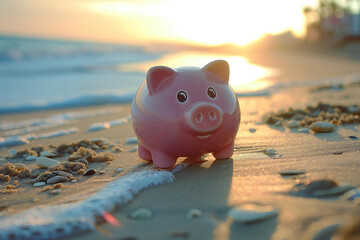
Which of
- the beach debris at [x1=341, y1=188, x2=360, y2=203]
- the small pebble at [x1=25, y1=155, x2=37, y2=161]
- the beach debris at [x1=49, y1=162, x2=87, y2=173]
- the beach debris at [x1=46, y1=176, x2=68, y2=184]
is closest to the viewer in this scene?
the beach debris at [x1=341, y1=188, x2=360, y2=203]

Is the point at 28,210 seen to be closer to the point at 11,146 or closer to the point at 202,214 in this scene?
the point at 202,214

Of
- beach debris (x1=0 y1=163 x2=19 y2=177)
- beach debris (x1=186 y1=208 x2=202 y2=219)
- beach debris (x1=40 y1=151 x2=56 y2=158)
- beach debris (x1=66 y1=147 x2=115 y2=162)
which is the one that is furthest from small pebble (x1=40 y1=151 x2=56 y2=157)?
beach debris (x1=186 y1=208 x2=202 y2=219)

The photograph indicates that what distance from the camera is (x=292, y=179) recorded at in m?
2.94

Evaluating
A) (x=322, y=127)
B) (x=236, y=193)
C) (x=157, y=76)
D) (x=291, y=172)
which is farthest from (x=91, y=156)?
(x=322, y=127)

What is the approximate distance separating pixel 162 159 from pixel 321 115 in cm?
260

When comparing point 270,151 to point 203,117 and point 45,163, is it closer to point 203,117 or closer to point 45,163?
point 203,117

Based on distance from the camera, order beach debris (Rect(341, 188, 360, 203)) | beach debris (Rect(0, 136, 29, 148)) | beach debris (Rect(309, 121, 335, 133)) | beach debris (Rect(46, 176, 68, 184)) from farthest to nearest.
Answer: beach debris (Rect(0, 136, 29, 148))
beach debris (Rect(309, 121, 335, 133))
beach debris (Rect(46, 176, 68, 184))
beach debris (Rect(341, 188, 360, 203))

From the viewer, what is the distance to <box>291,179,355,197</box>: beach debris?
8.54 ft

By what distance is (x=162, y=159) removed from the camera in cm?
338

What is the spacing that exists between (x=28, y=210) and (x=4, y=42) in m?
25.1

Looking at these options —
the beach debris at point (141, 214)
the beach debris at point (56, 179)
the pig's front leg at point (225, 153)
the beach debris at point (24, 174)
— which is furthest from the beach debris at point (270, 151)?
the beach debris at point (24, 174)

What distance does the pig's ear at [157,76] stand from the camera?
324 cm

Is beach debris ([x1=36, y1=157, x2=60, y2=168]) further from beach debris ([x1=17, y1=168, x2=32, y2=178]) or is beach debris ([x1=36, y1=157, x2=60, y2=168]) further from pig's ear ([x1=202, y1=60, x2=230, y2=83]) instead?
pig's ear ([x1=202, y1=60, x2=230, y2=83])

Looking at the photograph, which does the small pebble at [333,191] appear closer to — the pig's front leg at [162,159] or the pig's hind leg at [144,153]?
the pig's front leg at [162,159]
